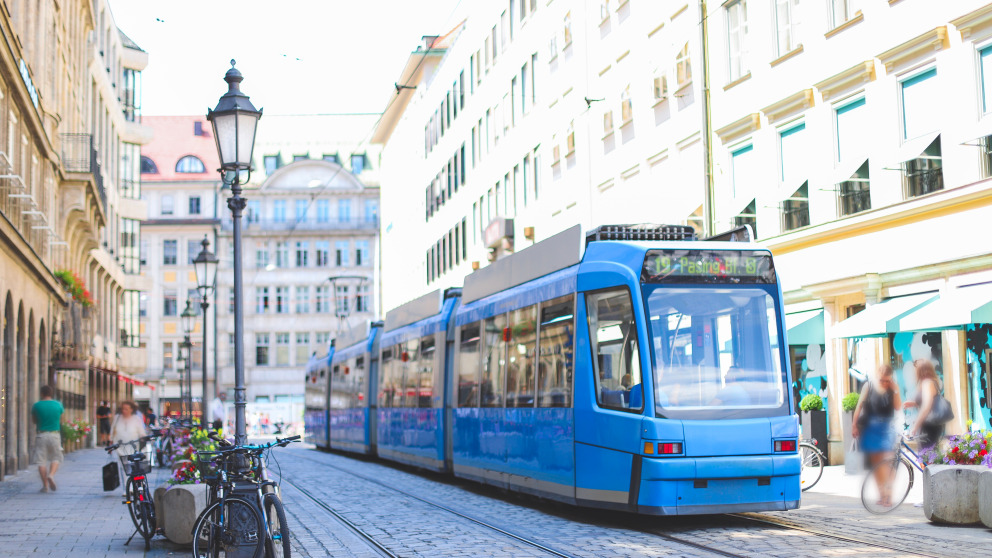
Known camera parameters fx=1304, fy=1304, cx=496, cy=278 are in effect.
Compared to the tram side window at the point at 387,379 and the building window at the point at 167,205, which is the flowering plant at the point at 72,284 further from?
Result: the building window at the point at 167,205

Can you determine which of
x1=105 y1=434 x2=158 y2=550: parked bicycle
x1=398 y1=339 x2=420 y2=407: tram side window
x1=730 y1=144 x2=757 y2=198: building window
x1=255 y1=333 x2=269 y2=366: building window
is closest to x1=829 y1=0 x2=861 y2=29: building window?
x1=730 y1=144 x2=757 y2=198: building window

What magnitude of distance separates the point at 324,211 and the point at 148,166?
532 inches

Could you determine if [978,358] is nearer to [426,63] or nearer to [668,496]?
[668,496]

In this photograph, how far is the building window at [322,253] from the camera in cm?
9112

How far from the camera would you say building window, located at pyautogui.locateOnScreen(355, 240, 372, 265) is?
9094cm

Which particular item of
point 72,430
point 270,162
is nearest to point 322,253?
point 270,162

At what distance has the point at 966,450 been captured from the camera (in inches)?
500

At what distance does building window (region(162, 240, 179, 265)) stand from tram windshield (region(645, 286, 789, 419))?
275ft

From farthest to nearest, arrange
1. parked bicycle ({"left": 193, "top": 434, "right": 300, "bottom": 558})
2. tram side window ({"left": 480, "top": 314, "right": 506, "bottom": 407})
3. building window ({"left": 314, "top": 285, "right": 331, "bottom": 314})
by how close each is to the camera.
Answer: building window ({"left": 314, "top": 285, "right": 331, "bottom": 314})
tram side window ({"left": 480, "top": 314, "right": 506, "bottom": 407})
parked bicycle ({"left": 193, "top": 434, "right": 300, "bottom": 558})

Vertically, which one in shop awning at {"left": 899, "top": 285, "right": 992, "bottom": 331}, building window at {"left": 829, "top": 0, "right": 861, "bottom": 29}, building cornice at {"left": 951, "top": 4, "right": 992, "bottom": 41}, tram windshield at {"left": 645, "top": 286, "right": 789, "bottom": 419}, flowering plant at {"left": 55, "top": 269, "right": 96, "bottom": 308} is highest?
building window at {"left": 829, "top": 0, "right": 861, "bottom": 29}

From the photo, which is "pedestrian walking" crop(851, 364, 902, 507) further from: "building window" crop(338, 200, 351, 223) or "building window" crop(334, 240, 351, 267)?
"building window" crop(334, 240, 351, 267)

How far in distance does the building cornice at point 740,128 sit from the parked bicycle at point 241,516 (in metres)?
17.5

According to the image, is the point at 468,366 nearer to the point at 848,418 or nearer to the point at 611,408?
the point at 611,408

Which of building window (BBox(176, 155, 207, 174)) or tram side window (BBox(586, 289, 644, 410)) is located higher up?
building window (BBox(176, 155, 207, 174))
